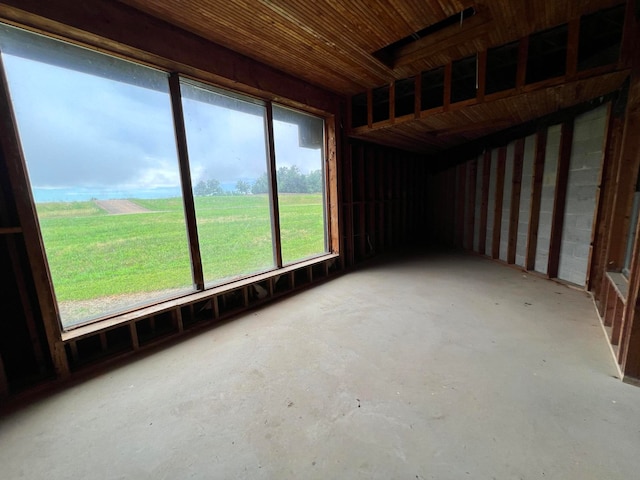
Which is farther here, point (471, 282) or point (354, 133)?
point (354, 133)

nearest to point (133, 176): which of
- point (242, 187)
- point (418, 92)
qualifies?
point (242, 187)

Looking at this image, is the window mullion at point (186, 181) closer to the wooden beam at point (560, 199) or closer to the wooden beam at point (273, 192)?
the wooden beam at point (273, 192)

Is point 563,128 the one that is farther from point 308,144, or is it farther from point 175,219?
point 175,219

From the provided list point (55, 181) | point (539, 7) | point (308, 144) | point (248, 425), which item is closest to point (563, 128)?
point (539, 7)

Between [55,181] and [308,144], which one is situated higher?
[308,144]

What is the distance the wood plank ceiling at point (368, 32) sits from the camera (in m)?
2.40

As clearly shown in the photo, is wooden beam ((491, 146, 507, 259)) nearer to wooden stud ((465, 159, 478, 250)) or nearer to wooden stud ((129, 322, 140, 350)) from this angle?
wooden stud ((465, 159, 478, 250))

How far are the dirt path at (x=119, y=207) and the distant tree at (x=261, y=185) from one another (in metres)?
1.42

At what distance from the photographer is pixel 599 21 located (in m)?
2.90

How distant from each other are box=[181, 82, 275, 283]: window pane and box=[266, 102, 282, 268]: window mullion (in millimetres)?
67

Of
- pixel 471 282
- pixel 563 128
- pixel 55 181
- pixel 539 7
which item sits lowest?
pixel 471 282

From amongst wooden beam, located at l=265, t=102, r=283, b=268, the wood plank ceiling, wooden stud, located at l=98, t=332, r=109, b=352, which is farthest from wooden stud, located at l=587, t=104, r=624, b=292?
wooden stud, located at l=98, t=332, r=109, b=352

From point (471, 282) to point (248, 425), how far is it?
3.95m

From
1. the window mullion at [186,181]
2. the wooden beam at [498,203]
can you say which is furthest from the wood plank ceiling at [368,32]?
the wooden beam at [498,203]
